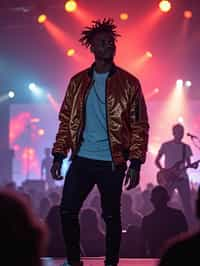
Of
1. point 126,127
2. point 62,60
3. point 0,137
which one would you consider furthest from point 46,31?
point 126,127

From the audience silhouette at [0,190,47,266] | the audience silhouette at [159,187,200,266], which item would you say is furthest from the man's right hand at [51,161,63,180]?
the audience silhouette at [0,190,47,266]

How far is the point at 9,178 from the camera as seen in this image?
19.0 metres

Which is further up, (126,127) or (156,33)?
(156,33)

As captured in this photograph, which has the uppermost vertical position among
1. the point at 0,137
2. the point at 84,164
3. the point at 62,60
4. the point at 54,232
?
the point at 62,60

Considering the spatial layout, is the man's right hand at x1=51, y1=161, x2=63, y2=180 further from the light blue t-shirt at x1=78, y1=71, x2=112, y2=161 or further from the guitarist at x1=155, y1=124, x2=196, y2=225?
the guitarist at x1=155, y1=124, x2=196, y2=225

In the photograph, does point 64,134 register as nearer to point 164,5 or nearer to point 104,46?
point 104,46

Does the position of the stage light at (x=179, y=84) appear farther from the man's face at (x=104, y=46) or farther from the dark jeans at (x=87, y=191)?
the dark jeans at (x=87, y=191)

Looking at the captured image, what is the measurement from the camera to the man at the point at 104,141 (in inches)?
174

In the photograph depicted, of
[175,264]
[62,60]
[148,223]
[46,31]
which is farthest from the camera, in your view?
[62,60]

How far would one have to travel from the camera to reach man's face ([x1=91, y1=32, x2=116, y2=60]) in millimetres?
4547

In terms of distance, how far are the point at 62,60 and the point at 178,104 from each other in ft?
18.1

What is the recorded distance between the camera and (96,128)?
4504mm

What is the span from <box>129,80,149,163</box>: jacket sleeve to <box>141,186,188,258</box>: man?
2.30m

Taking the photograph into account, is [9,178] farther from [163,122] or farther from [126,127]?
[126,127]
